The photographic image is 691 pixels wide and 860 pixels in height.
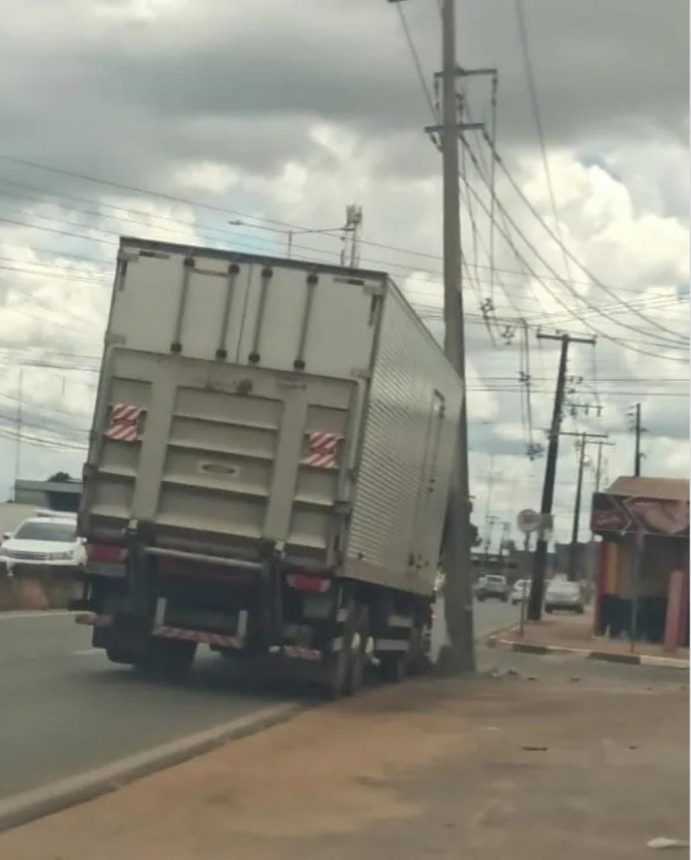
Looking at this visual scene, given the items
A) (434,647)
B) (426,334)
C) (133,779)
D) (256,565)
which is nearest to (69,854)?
(133,779)

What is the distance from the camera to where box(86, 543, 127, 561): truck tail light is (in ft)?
55.4

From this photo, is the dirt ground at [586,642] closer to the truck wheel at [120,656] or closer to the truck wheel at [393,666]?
the truck wheel at [393,666]

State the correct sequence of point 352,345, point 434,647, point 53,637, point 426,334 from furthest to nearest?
point 434,647
point 53,637
point 426,334
point 352,345

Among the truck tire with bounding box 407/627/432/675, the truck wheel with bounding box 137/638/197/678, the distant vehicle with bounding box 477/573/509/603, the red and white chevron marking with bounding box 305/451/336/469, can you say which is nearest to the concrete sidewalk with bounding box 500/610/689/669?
the truck tire with bounding box 407/627/432/675

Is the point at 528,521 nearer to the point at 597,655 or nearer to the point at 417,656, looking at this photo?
the point at 597,655

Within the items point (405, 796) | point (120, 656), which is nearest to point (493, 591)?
point (120, 656)

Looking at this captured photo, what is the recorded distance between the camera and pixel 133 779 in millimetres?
10930

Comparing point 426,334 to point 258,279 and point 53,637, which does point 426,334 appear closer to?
point 258,279

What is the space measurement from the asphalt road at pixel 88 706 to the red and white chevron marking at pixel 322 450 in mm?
2387

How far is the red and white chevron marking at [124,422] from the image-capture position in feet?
54.3

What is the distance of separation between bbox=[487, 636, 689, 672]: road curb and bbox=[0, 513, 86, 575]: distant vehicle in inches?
351

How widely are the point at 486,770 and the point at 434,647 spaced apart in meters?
20.1

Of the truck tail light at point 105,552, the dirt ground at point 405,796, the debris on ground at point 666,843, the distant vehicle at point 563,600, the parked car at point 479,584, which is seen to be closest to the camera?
the dirt ground at point 405,796

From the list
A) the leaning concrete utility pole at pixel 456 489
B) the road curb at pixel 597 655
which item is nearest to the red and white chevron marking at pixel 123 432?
the leaning concrete utility pole at pixel 456 489
